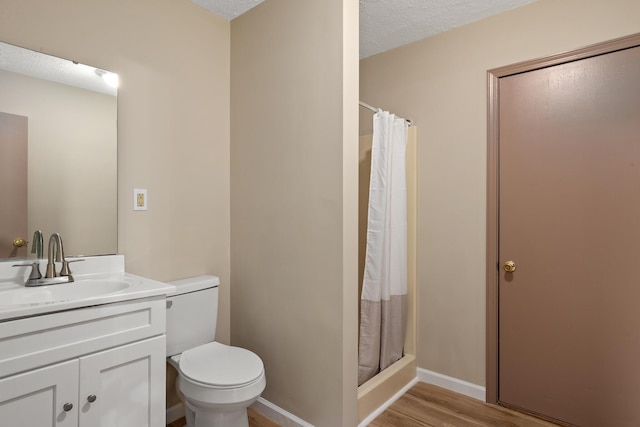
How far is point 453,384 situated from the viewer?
2.33 m

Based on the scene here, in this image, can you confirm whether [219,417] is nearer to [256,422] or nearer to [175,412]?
[256,422]

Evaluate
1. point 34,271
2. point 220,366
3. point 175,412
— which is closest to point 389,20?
point 220,366

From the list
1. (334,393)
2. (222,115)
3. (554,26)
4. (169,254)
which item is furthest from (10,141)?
(554,26)

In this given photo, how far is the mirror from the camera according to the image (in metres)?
1.53

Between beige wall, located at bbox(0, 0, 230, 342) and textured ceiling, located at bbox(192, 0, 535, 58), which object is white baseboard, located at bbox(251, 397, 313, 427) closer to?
beige wall, located at bbox(0, 0, 230, 342)

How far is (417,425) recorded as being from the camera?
6.37 ft

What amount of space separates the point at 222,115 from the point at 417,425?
7.16ft

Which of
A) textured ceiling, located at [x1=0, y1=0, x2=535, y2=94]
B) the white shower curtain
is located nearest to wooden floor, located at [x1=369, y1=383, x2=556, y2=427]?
the white shower curtain

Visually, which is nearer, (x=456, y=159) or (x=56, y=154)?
(x=56, y=154)

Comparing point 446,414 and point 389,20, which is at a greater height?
point 389,20

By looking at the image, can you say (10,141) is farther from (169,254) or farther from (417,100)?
(417,100)

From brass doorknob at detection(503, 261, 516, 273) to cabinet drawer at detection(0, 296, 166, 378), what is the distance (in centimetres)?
193

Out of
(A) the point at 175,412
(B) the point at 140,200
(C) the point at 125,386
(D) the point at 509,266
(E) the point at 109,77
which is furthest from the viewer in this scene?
(D) the point at 509,266

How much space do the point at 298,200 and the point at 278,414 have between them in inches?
47.7
